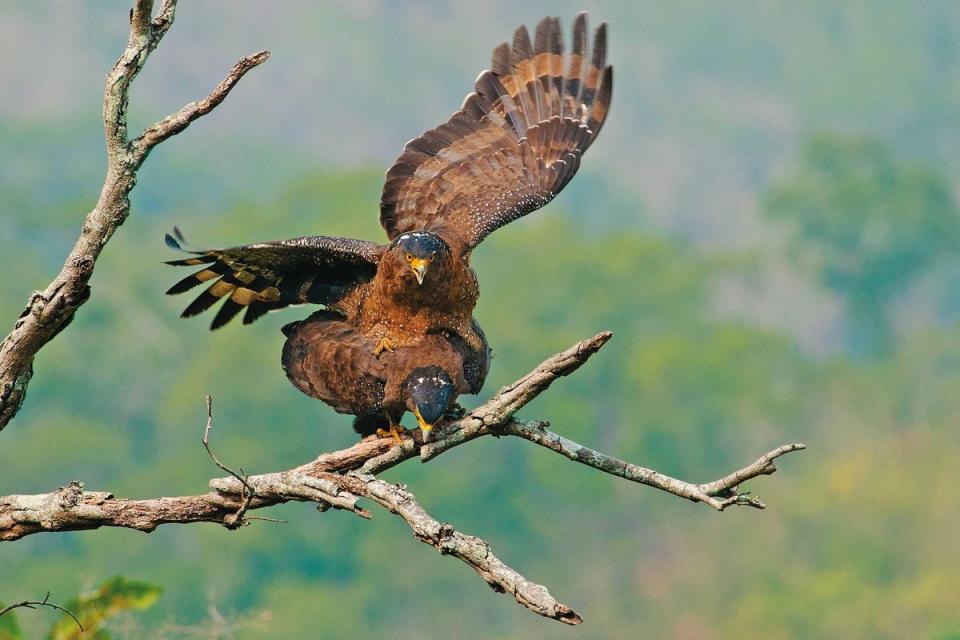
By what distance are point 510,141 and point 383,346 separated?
8.18ft

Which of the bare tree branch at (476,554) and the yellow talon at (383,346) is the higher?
the yellow talon at (383,346)

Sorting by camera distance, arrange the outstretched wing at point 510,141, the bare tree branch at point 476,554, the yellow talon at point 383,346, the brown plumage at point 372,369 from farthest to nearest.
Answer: the outstretched wing at point 510,141, the yellow talon at point 383,346, the brown plumage at point 372,369, the bare tree branch at point 476,554

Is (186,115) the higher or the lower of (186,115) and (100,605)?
the higher

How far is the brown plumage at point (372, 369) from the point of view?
9.12m

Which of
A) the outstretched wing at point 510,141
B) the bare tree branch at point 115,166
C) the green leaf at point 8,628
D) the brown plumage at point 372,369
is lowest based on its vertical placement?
the green leaf at point 8,628

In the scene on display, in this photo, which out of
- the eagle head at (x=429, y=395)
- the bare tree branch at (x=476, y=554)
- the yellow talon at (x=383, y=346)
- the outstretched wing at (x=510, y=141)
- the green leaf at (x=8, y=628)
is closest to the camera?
the bare tree branch at (x=476, y=554)

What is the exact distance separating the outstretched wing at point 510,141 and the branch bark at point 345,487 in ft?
9.82

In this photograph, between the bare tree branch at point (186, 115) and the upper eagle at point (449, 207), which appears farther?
the upper eagle at point (449, 207)

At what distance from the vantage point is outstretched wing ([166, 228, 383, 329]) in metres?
9.59

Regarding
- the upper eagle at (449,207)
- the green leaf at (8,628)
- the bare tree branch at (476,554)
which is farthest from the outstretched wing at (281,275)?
the bare tree branch at (476,554)

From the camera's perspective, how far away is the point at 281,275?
10.0 metres

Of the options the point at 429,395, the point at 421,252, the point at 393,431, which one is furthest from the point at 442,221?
the point at 393,431

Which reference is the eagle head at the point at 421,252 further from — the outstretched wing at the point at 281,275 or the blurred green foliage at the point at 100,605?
the blurred green foliage at the point at 100,605

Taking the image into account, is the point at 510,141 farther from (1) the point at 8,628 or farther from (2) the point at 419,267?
(1) the point at 8,628
